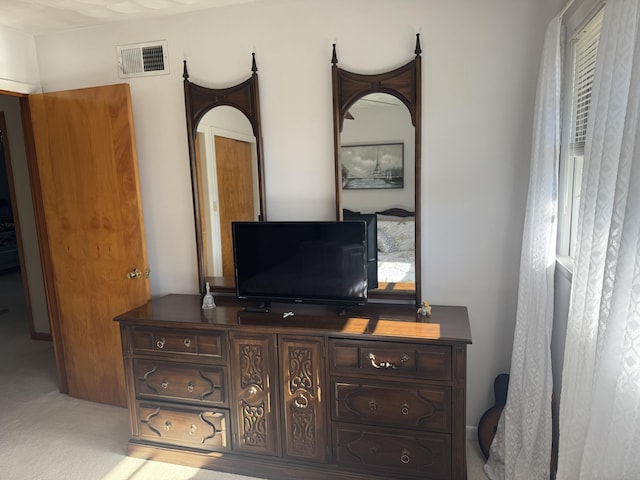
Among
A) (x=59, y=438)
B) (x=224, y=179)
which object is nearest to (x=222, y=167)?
(x=224, y=179)

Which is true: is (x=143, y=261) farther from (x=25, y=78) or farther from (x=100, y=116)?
(x=25, y=78)

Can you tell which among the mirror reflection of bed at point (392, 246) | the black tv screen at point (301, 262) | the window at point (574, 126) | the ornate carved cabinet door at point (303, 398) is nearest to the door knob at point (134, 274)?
the black tv screen at point (301, 262)

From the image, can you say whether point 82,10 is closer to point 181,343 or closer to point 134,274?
point 134,274

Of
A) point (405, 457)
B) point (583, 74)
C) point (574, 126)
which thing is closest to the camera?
point (583, 74)

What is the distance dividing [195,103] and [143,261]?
106cm

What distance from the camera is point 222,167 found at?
2748 millimetres

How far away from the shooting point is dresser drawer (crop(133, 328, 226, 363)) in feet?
7.75

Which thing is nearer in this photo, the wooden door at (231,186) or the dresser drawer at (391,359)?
the dresser drawer at (391,359)

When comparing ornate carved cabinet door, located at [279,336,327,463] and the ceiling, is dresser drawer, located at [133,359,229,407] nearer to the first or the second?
ornate carved cabinet door, located at [279,336,327,463]

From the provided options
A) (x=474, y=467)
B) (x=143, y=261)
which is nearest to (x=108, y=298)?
(x=143, y=261)

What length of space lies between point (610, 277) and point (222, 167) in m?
2.18

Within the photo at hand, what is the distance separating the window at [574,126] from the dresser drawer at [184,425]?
199 cm

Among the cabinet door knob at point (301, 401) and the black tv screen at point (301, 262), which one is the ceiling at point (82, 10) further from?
the cabinet door knob at point (301, 401)

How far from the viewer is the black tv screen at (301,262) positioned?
2.35 m
